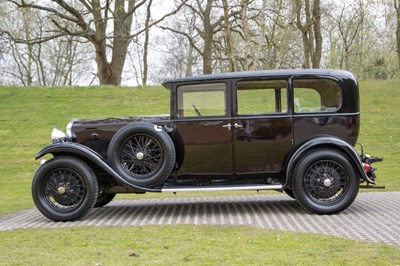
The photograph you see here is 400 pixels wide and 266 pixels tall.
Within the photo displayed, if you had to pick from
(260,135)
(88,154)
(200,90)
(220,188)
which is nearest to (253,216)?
(220,188)

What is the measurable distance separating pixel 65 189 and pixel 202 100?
7.62 ft

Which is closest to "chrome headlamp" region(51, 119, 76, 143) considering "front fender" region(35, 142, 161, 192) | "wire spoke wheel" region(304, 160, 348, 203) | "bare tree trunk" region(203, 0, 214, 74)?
"front fender" region(35, 142, 161, 192)

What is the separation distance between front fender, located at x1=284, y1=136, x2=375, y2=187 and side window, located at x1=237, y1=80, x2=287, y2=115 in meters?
0.64

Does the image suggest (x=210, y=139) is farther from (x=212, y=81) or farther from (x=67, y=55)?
(x=67, y=55)

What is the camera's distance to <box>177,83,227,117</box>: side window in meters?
7.39

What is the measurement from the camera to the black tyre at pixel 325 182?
22.9ft

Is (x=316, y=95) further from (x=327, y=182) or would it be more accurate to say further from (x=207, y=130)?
(x=207, y=130)

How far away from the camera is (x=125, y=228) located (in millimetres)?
6219

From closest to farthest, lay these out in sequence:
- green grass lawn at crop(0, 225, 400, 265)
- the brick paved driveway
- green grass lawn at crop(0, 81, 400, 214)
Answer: green grass lawn at crop(0, 225, 400, 265)
the brick paved driveway
green grass lawn at crop(0, 81, 400, 214)

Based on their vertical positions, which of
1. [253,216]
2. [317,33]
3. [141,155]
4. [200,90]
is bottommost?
[253,216]

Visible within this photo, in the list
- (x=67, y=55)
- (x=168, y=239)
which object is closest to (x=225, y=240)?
(x=168, y=239)

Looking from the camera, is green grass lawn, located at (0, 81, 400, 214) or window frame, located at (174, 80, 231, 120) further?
green grass lawn, located at (0, 81, 400, 214)

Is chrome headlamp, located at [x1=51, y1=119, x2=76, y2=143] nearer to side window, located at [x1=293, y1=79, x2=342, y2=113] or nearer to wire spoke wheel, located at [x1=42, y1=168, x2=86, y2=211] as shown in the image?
wire spoke wheel, located at [x1=42, y1=168, x2=86, y2=211]

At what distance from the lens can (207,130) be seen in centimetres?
729
